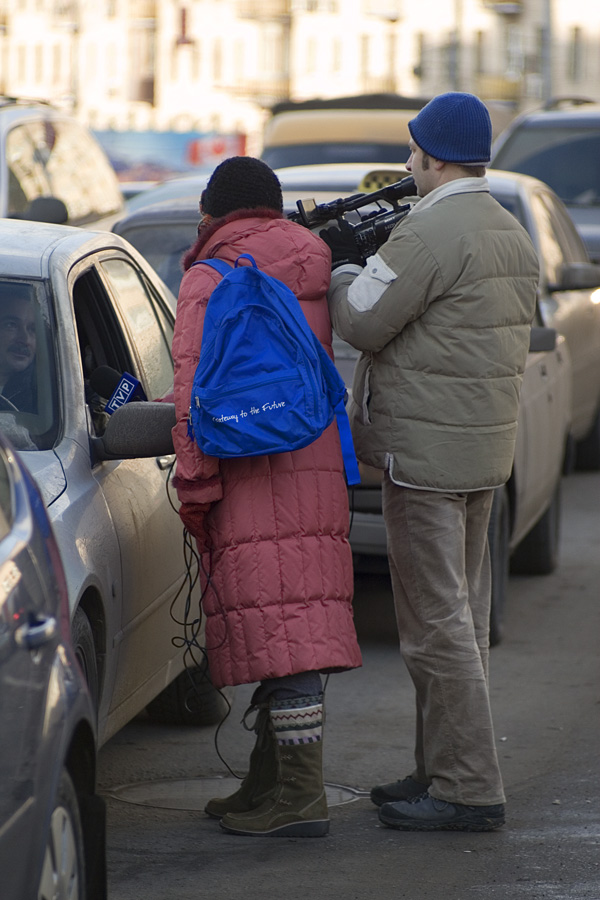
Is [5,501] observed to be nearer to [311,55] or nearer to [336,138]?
[336,138]

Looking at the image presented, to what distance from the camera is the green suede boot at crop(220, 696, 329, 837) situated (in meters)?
4.52

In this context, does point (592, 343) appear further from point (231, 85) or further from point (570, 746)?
point (231, 85)

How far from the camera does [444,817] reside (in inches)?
184

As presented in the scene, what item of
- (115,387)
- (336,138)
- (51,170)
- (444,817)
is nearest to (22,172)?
(51,170)

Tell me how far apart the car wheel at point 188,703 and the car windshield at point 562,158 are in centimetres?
850

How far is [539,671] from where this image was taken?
674 cm

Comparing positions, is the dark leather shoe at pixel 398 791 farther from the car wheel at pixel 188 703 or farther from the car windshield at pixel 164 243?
the car windshield at pixel 164 243

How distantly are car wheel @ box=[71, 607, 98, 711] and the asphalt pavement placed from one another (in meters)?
0.51

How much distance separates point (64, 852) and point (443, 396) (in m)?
1.84

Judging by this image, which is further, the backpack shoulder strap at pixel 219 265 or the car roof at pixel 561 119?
the car roof at pixel 561 119

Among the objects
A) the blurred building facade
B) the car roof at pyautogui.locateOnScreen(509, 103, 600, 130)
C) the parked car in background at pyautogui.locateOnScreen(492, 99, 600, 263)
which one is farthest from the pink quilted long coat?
the blurred building facade

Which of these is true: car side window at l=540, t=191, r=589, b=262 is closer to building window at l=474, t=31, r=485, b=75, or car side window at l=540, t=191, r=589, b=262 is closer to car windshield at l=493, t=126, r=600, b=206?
car windshield at l=493, t=126, r=600, b=206

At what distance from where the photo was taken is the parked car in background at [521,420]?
673cm

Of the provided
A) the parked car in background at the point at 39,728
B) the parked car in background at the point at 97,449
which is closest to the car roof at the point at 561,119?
the parked car in background at the point at 97,449
